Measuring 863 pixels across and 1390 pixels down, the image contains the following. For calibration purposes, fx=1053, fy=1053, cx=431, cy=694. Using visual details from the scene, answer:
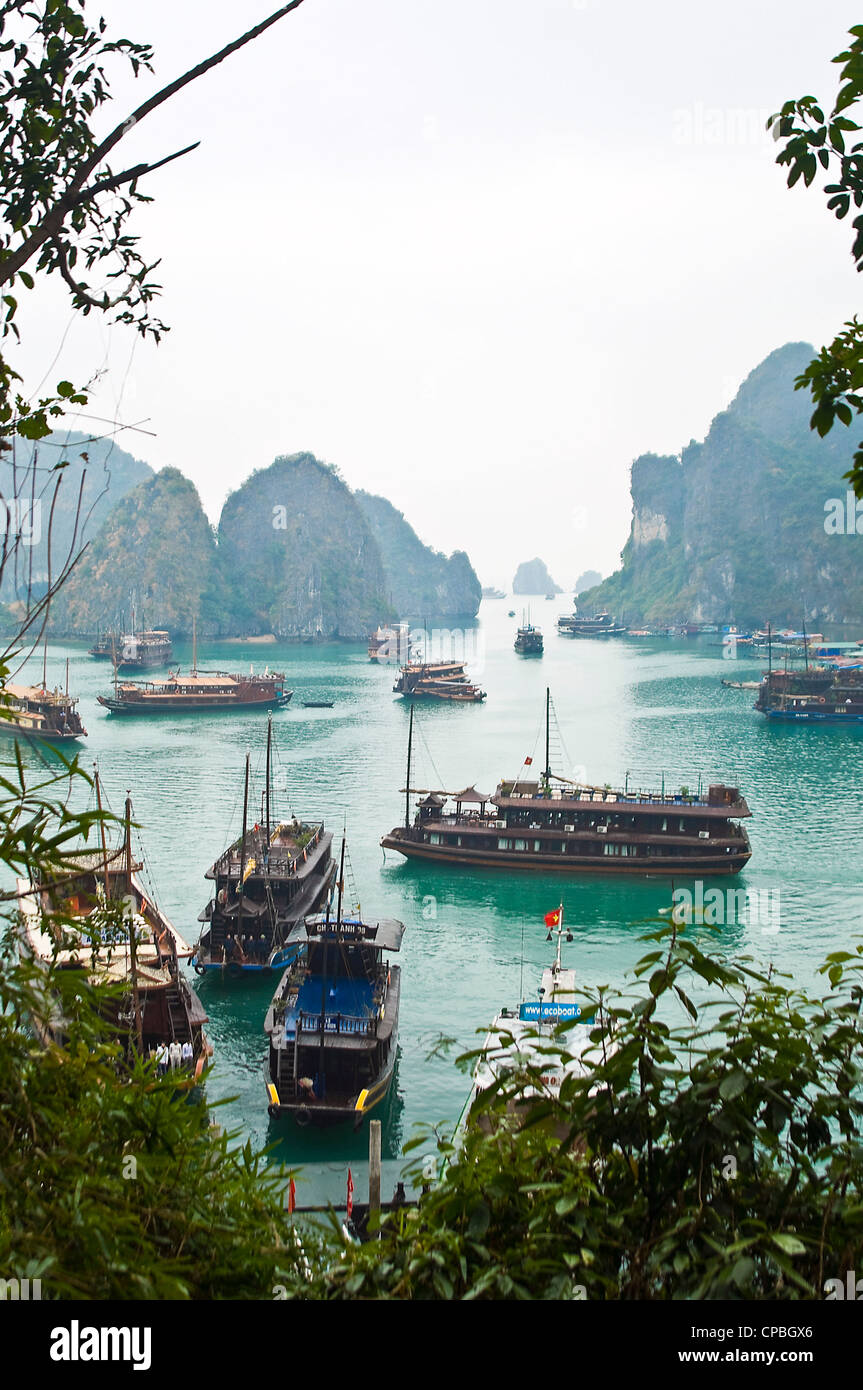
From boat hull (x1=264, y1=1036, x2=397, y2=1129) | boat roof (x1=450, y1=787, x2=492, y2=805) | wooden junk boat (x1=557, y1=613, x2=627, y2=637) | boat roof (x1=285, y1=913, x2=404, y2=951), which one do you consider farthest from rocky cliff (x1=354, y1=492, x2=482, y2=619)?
boat hull (x1=264, y1=1036, x2=397, y2=1129)

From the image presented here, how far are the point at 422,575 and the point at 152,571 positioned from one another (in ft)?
168

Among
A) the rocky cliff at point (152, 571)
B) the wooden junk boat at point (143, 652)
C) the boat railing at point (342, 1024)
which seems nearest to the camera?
the boat railing at point (342, 1024)

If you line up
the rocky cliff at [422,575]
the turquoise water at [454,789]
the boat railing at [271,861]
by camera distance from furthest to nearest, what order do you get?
the rocky cliff at [422,575] → the boat railing at [271,861] → the turquoise water at [454,789]

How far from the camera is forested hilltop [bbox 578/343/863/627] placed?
325 ft

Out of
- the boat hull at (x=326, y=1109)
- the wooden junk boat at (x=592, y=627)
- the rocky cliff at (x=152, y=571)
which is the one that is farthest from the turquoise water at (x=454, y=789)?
the wooden junk boat at (x=592, y=627)

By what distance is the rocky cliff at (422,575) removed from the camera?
136 m

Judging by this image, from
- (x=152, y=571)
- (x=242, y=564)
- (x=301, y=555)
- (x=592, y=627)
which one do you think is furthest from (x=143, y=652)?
(x=592, y=627)

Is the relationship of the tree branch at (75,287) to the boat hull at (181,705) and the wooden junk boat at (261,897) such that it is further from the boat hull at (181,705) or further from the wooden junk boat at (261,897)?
the boat hull at (181,705)

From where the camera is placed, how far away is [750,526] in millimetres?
108062

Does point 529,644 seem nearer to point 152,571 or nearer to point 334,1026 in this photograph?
point 152,571

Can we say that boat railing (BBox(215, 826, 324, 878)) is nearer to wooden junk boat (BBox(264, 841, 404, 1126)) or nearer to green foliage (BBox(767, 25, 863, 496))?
wooden junk boat (BBox(264, 841, 404, 1126))

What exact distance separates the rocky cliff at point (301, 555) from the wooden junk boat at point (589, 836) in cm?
7842

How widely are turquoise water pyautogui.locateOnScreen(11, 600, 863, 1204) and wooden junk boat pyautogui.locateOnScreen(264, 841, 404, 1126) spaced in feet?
1.20

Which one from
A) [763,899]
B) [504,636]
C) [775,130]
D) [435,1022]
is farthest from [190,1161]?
[504,636]
